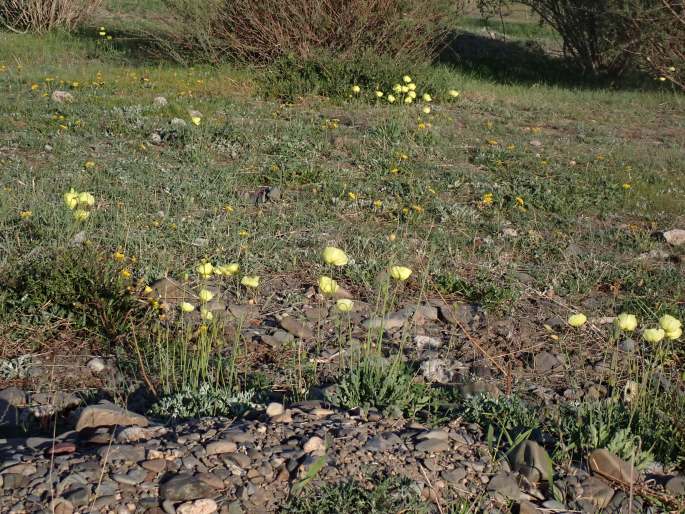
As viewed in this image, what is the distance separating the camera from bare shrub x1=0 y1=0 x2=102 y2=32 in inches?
484

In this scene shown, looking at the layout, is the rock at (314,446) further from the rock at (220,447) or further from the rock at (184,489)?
the rock at (184,489)

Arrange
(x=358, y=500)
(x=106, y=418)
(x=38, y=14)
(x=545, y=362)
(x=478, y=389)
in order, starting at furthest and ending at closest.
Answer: (x=38, y=14) < (x=545, y=362) < (x=478, y=389) < (x=106, y=418) < (x=358, y=500)

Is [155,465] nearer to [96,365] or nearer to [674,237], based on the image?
[96,365]

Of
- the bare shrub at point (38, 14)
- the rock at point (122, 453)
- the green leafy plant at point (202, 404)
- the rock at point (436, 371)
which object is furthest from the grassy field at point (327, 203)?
the bare shrub at point (38, 14)

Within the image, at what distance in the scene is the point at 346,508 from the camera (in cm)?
223

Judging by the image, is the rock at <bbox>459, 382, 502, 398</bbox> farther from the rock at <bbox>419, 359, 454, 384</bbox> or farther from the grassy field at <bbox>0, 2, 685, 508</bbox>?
the grassy field at <bbox>0, 2, 685, 508</bbox>

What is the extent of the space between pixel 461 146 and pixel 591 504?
499 cm

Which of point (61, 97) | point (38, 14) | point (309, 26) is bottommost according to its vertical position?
point (38, 14)

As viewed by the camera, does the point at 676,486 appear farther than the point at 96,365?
No

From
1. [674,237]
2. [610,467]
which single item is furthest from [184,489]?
[674,237]

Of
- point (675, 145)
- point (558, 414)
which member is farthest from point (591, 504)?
point (675, 145)

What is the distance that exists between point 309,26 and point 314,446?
795 centimetres

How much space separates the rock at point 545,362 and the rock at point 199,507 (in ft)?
6.35

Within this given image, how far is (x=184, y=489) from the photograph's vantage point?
2.20 meters
